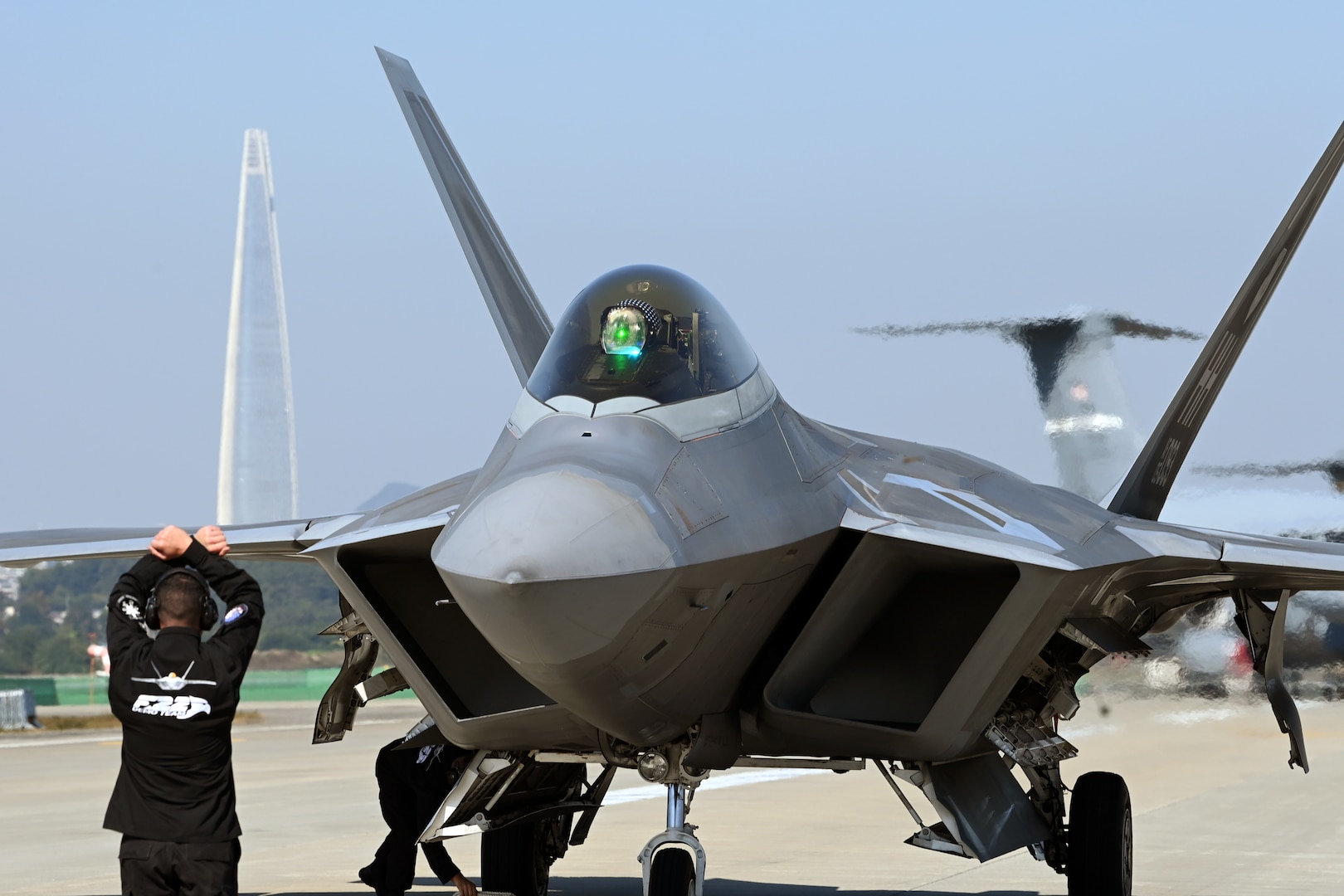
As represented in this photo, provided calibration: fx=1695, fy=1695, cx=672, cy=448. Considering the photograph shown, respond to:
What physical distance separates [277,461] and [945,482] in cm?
10718

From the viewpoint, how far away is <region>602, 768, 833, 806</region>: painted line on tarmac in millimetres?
14898

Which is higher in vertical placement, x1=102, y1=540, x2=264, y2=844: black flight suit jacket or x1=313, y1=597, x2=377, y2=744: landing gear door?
x1=102, y1=540, x2=264, y2=844: black flight suit jacket

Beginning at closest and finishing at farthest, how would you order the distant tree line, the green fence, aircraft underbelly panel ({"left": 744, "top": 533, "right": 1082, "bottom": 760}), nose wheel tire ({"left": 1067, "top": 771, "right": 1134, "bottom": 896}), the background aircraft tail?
aircraft underbelly panel ({"left": 744, "top": 533, "right": 1082, "bottom": 760}), nose wheel tire ({"left": 1067, "top": 771, "right": 1134, "bottom": 896}), the background aircraft tail, the green fence, the distant tree line

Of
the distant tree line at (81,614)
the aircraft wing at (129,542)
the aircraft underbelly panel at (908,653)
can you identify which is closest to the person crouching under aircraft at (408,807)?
the aircraft wing at (129,542)

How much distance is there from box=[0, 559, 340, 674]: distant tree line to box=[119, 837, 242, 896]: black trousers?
58.7 meters

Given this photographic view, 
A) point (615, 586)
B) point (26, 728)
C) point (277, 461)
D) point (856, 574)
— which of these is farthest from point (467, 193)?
point (277, 461)

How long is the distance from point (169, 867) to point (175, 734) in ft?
1.23

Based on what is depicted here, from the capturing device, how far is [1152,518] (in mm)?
9352

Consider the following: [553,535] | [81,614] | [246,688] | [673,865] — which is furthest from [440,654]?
[81,614]

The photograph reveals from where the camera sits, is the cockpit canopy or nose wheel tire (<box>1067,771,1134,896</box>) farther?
nose wheel tire (<box>1067,771,1134,896</box>)

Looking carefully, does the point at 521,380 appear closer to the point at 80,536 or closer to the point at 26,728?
the point at 80,536

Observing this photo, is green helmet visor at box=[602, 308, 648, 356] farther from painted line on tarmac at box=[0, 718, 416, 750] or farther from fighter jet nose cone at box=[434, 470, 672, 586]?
painted line on tarmac at box=[0, 718, 416, 750]

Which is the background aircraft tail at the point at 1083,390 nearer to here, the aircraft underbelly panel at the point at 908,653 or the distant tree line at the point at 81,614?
the aircraft underbelly panel at the point at 908,653

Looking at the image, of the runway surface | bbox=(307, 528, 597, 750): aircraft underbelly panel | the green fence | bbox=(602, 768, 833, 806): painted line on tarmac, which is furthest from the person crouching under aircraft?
the green fence
